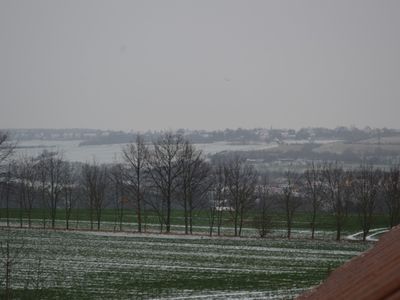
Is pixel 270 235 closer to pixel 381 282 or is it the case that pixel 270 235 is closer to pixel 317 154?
Answer: pixel 381 282

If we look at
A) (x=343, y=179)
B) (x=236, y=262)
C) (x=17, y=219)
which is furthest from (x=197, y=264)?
(x=17, y=219)

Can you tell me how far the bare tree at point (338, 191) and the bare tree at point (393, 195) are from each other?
11.7ft

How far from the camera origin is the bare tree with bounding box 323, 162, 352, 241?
52.2 metres

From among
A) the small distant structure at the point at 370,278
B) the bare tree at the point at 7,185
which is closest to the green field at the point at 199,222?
the bare tree at the point at 7,185

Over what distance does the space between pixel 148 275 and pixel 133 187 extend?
29.7 meters

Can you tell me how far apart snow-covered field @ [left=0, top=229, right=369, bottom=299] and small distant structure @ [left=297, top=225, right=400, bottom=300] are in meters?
14.5

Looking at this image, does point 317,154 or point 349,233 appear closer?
point 349,233

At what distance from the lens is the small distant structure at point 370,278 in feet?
2.11

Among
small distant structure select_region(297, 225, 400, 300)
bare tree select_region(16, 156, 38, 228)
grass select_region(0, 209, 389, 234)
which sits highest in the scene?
small distant structure select_region(297, 225, 400, 300)

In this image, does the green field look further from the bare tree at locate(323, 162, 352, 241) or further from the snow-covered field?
the snow-covered field

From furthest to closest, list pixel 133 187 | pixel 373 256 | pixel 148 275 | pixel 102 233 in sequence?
pixel 133 187 < pixel 102 233 < pixel 148 275 < pixel 373 256

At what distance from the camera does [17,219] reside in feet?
216

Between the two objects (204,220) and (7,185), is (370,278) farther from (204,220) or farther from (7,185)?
(204,220)

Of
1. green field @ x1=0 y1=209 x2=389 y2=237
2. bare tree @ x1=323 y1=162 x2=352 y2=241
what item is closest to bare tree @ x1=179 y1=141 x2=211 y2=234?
green field @ x1=0 y1=209 x2=389 y2=237
